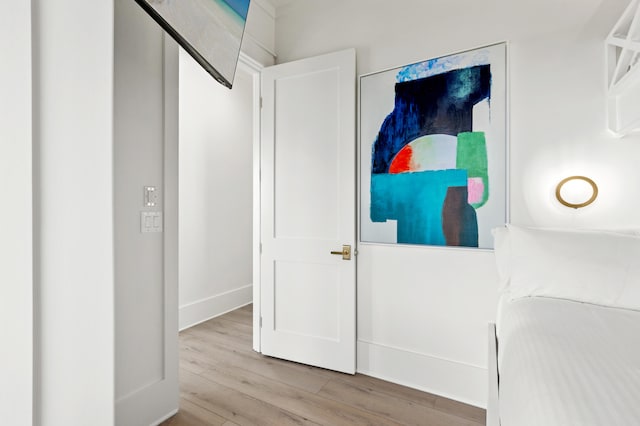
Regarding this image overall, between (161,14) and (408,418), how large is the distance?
2.18 m

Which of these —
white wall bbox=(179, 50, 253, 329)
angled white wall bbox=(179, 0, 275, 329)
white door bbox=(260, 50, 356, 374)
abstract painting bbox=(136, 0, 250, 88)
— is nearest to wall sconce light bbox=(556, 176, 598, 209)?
white door bbox=(260, 50, 356, 374)

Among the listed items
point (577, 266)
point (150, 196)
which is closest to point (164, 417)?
point (150, 196)

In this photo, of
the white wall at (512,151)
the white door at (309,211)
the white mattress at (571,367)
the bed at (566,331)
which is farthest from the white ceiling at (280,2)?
the white mattress at (571,367)

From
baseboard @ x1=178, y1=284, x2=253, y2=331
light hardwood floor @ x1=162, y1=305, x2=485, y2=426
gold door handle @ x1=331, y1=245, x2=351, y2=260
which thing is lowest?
light hardwood floor @ x1=162, y1=305, x2=485, y2=426

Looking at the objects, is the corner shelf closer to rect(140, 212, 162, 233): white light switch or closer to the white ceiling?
the white ceiling

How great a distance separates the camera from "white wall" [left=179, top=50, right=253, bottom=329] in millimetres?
3238

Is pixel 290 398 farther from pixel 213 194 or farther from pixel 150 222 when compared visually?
pixel 213 194

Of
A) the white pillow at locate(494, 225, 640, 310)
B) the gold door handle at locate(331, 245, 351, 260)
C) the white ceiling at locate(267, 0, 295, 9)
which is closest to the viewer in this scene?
the white pillow at locate(494, 225, 640, 310)
